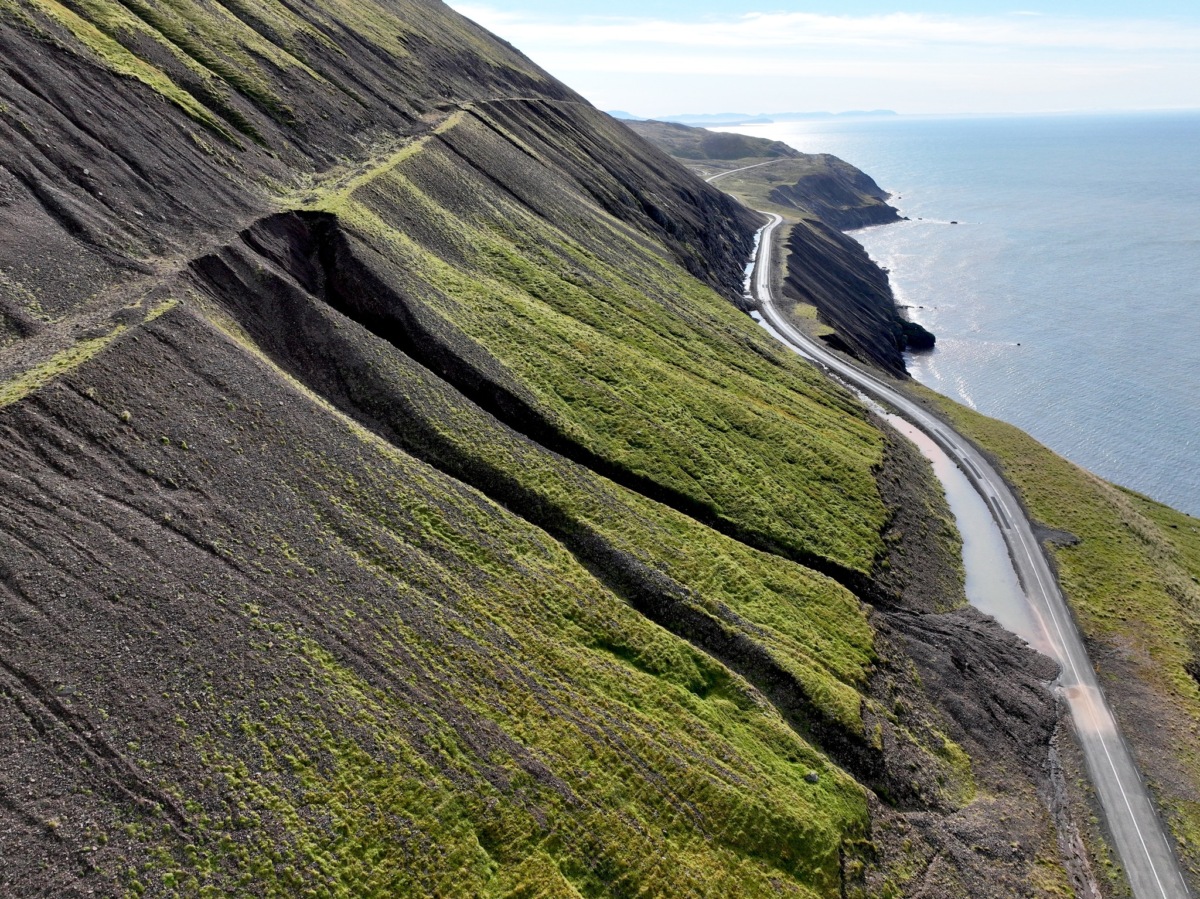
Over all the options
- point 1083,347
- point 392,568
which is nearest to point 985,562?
point 392,568

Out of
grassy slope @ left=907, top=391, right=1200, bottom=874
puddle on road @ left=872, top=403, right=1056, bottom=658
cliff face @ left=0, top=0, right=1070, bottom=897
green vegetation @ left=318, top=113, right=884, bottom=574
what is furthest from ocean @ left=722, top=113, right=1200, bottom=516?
cliff face @ left=0, top=0, right=1070, bottom=897

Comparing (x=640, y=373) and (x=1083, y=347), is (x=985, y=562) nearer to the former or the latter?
(x=640, y=373)

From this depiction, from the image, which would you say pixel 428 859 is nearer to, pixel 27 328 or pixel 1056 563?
pixel 27 328

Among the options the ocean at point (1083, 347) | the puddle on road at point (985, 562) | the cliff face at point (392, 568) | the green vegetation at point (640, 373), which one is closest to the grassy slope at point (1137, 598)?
the puddle on road at point (985, 562)

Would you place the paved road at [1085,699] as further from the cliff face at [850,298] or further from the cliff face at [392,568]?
the cliff face at [850,298]

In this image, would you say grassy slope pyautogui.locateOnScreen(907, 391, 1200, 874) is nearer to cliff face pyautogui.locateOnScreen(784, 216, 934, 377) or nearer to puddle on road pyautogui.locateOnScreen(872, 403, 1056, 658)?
puddle on road pyautogui.locateOnScreen(872, 403, 1056, 658)

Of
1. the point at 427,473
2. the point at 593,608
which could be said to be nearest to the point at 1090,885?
the point at 593,608

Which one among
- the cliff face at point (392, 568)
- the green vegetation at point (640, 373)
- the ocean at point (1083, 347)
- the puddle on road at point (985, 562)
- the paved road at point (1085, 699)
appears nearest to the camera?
the cliff face at point (392, 568)
